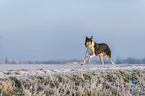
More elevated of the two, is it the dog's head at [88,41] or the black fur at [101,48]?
the dog's head at [88,41]

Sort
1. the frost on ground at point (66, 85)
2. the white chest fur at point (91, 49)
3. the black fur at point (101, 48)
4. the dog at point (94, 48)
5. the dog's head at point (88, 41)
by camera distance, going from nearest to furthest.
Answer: the frost on ground at point (66, 85) < the dog's head at point (88, 41) < the dog at point (94, 48) < the white chest fur at point (91, 49) < the black fur at point (101, 48)

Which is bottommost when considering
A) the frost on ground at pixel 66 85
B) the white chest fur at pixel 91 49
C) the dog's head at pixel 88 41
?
the frost on ground at pixel 66 85

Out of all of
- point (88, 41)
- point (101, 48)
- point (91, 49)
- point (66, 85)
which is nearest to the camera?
point (66, 85)

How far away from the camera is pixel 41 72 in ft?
34.4

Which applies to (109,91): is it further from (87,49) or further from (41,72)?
(87,49)

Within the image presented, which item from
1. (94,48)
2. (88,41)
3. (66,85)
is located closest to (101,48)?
(94,48)

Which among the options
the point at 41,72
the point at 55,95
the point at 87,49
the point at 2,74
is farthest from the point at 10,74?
the point at 87,49

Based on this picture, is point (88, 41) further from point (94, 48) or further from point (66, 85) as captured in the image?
point (66, 85)

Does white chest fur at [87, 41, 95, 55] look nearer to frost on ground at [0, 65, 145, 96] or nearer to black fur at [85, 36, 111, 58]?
black fur at [85, 36, 111, 58]

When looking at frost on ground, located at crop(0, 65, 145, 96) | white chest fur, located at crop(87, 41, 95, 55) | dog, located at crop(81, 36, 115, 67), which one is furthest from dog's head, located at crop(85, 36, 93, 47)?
frost on ground, located at crop(0, 65, 145, 96)

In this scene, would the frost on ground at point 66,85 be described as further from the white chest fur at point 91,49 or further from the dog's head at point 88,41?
the dog's head at point 88,41

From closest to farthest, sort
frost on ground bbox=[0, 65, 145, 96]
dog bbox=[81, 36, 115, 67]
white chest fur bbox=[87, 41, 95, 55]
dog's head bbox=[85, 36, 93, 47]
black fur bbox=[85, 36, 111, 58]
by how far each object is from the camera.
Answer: frost on ground bbox=[0, 65, 145, 96] < dog's head bbox=[85, 36, 93, 47] < dog bbox=[81, 36, 115, 67] < white chest fur bbox=[87, 41, 95, 55] < black fur bbox=[85, 36, 111, 58]

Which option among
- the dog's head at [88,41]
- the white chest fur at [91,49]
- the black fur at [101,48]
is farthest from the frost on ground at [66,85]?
the black fur at [101,48]

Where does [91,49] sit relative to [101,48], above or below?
below
